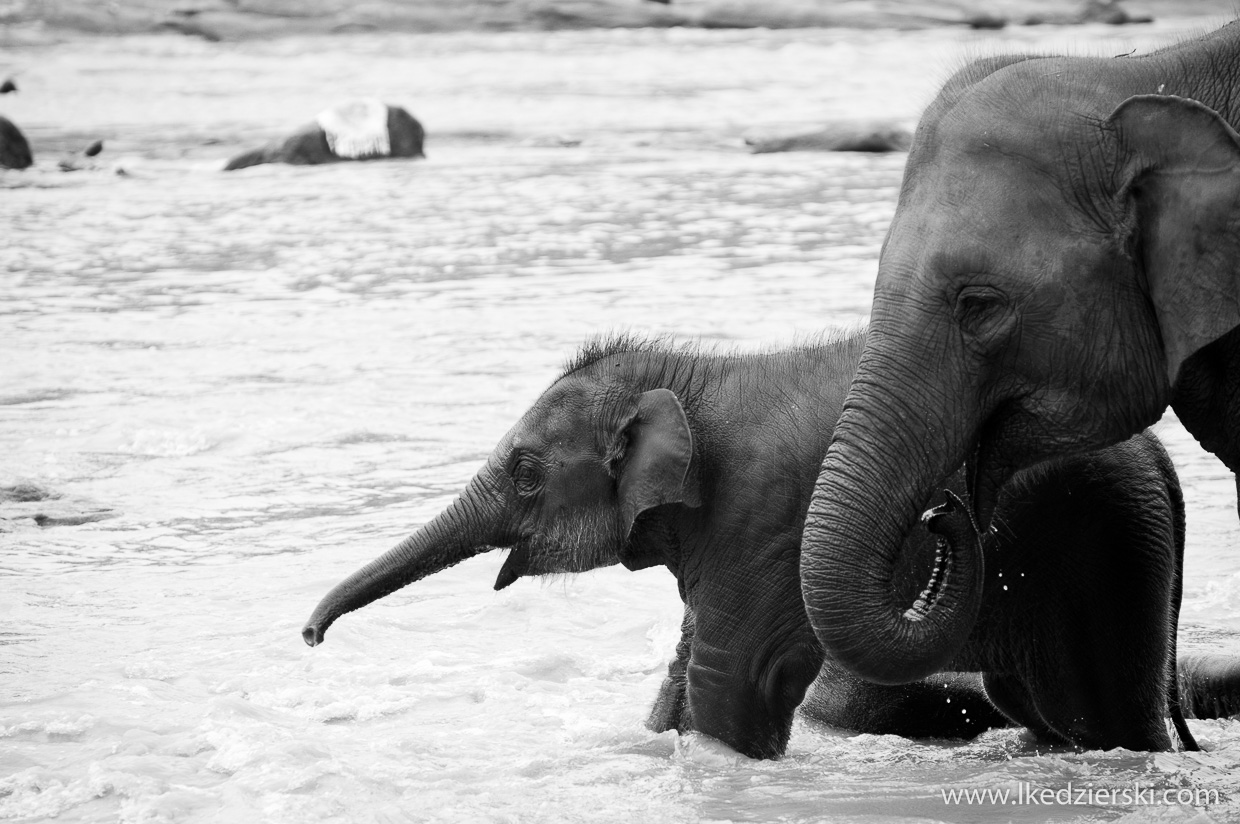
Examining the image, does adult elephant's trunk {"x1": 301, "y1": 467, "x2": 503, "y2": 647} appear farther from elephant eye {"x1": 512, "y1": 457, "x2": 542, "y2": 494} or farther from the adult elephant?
the adult elephant

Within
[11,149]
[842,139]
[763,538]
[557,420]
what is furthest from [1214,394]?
[11,149]

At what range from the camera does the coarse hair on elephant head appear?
5.75m

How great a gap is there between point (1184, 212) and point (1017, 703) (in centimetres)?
242

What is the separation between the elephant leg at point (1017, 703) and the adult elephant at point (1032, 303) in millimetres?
1544

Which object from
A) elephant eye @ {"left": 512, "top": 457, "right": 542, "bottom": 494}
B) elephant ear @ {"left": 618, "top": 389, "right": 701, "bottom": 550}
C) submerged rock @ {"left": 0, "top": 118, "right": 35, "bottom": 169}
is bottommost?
submerged rock @ {"left": 0, "top": 118, "right": 35, "bottom": 169}

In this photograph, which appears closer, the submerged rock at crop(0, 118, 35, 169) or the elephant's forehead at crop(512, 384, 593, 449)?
the elephant's forehead at crop(512, 384, 593, 449)

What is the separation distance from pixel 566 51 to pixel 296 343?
Result: 35.0 m

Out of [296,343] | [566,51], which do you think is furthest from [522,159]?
[566,51]

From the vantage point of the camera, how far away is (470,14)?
53.3 m

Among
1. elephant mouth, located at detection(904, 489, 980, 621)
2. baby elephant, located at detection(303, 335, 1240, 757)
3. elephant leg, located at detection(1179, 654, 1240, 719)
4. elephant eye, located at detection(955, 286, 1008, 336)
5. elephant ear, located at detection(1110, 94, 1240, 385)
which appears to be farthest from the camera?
elephant leg, located at detection(1179, 654, 1240, 719)

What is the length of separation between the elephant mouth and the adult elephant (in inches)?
3.8

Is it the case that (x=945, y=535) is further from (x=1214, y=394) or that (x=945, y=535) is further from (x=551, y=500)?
(x=551, y=500)

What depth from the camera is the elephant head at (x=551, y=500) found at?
18.9 ft

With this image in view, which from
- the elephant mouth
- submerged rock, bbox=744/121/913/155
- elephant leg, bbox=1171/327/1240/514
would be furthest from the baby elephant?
submerged rock, bbox=744/121/913/155
